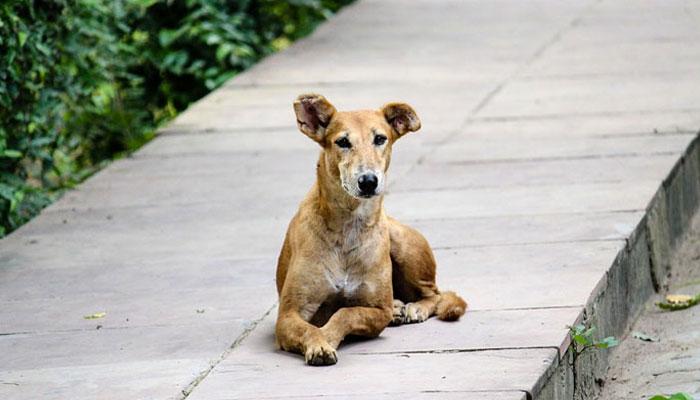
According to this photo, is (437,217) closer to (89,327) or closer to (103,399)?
(89,327)

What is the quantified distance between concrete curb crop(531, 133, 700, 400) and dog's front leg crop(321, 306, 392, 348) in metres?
0.80

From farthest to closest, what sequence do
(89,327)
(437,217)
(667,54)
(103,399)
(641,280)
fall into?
(667,54) < (437,217) < (641,280) < (89,327) < (103,399)

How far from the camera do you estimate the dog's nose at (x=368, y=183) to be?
20.1ft

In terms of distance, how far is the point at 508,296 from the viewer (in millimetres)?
7078

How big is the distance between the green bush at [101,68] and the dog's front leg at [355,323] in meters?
4.10

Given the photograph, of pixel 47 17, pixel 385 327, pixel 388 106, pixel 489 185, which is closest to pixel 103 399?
pixel 385 327

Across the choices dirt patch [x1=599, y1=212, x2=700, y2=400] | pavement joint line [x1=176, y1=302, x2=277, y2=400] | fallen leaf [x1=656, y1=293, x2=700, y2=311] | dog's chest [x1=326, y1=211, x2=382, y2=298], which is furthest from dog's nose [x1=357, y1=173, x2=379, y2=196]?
fallen leaf [x1=656, y1=293, x2=700, y2=311]

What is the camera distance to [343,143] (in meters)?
6.30

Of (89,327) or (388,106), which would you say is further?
(89,327)

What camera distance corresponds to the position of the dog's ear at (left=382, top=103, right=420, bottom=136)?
6566 mm

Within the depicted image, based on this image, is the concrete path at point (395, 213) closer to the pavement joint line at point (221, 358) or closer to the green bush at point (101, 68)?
the pavement joint line at point (221, 358)

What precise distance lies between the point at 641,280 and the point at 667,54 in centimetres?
603

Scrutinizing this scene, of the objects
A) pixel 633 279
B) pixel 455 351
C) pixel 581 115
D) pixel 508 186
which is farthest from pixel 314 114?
pixel 581 115

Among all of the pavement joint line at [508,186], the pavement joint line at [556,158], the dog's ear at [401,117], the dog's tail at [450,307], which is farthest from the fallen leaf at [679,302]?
the dog's ear at [401,117]
